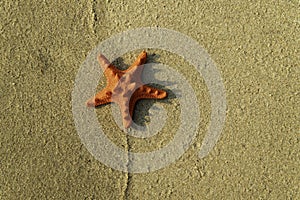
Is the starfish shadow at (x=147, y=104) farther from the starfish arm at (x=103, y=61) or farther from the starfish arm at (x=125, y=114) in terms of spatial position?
the starfish arm at (x=103, y=61)

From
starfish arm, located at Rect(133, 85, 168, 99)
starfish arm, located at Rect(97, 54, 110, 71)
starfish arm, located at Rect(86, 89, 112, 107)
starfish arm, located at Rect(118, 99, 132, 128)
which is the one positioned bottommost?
starfish arm, located at Rect(118, 99, 132, 128)

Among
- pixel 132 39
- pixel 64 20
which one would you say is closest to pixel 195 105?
pixel 132 39

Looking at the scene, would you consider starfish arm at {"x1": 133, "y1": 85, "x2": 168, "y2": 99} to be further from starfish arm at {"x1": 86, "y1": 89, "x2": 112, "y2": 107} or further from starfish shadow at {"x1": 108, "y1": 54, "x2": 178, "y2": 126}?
starfish arm at {"x1": 86, "y1": 89, "x2": 112, "y2": 107}

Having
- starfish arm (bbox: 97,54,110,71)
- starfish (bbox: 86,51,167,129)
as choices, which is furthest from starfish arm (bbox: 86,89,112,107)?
starfish arm (bbox: 97,54,110,71)

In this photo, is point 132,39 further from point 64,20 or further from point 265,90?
point 265,90

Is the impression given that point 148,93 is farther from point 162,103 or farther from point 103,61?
point 103,61

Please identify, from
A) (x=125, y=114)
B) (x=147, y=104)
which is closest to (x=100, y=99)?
(x=125, y=114)

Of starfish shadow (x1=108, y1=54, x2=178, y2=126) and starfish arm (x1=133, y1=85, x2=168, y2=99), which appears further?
starfish shadow (x1=108, y1=54, x2=178, y2=126)
